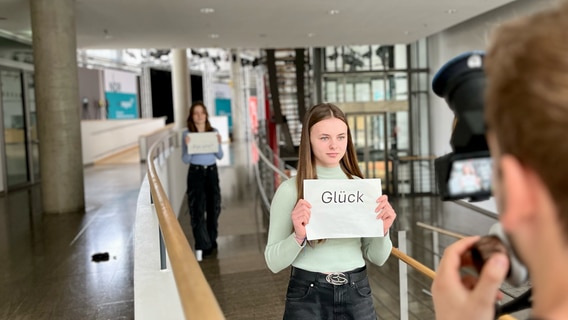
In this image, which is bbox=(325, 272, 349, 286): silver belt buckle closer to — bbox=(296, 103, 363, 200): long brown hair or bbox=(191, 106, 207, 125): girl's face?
bbox=(296, 103, 363, 200): long brown hair

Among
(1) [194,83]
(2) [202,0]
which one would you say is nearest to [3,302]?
(2) [202,0]

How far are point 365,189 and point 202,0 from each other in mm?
7502

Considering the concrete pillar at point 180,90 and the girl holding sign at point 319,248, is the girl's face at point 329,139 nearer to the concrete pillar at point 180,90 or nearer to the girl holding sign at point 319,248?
the girl holding sign at point 319,248

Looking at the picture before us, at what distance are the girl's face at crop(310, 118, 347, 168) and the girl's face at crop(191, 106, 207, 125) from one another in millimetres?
4404

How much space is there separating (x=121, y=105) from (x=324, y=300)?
83.3 ft

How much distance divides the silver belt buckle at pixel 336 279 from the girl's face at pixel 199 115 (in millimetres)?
4582

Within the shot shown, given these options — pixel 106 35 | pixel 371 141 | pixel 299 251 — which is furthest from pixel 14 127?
pixel 299 251

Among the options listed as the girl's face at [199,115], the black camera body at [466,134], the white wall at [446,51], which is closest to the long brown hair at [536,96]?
the black camera body at [466,134]

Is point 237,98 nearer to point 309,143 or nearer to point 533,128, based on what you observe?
point 309,143

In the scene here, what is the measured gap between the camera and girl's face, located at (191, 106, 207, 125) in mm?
6168

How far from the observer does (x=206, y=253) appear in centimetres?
625

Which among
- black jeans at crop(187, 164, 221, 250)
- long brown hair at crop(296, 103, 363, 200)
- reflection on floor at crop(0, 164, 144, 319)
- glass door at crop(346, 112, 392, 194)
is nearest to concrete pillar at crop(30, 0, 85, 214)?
reflection on floor at crop(0, 164, 144, 319)

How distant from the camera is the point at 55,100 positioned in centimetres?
768

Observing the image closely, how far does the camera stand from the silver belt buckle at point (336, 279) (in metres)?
1.79
